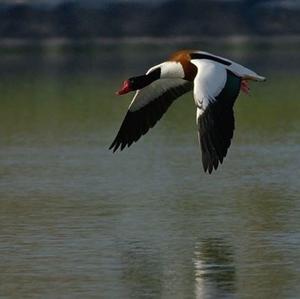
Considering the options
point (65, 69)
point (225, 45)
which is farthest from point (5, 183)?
point (225, 45)

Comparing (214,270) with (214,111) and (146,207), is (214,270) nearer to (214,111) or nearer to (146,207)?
(214,111)

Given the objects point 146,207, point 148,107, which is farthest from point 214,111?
point 146,207

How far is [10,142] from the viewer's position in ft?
74.7

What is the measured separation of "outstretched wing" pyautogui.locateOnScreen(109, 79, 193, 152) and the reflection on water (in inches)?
71.4

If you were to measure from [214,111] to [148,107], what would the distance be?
1805 millimetres

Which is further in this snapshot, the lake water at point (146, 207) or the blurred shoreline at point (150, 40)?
the blurred shoreline at point (150, 40)

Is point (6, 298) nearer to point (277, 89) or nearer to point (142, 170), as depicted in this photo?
point (142, 170)

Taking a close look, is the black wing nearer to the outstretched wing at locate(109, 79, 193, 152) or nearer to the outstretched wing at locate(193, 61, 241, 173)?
the outstretched wing at locate(193, 61, 241, 173)

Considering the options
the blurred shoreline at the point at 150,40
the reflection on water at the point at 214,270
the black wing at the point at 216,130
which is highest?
the blurred shoreline at the point at 150,40

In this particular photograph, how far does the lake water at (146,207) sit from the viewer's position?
1276 centimetres

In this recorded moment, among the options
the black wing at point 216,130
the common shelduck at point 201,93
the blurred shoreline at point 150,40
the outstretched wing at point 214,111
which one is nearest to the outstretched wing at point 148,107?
the common shelduck at point 201,93

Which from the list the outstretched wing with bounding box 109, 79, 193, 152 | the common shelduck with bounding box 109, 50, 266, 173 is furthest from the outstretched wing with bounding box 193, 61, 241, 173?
the outstretched wing with bounding box 109, 79, 193, 152

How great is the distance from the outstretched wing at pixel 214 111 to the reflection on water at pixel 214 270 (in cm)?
59

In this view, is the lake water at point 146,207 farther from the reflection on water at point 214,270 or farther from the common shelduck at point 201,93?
the common shelduck at point 201,93
